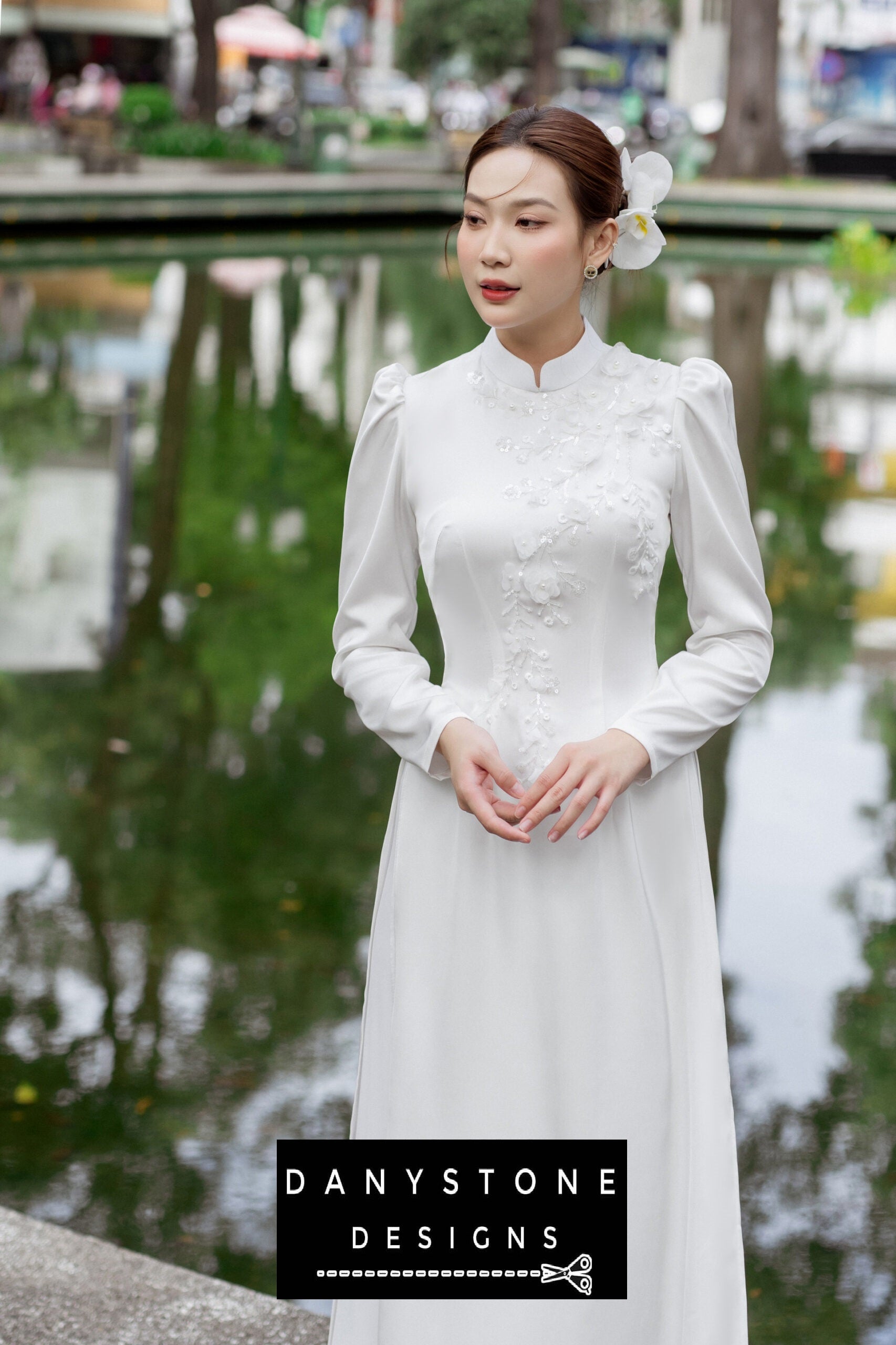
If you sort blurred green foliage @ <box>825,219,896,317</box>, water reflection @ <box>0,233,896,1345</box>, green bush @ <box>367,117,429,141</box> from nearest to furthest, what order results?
water reflection @ <box>0,233,896,1345</box> → blurred green foliage @ <box>825,219,896,317</box> → green bush @ <box>367,117,429,141</box>

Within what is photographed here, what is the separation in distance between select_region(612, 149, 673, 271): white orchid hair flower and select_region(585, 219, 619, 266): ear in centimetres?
3

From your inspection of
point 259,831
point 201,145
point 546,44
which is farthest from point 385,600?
point 546,44

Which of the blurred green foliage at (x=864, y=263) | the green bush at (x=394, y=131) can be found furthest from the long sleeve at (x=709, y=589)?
the green bush at (x=394, y=131)

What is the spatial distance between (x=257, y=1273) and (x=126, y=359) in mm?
11595

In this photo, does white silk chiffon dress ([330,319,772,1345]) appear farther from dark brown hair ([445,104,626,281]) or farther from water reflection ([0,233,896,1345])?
water reflection ([0,233,896,1345])

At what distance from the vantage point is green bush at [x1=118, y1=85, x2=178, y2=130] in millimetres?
32188

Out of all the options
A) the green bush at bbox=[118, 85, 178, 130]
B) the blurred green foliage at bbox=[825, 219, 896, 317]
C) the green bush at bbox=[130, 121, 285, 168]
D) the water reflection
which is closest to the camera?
the water reflection

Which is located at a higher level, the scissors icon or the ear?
the ear

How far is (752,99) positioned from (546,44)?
12232 millimetres

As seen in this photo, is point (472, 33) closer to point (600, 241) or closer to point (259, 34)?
point (259, 34)

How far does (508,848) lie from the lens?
86.4 inches

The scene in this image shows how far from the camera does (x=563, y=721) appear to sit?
219 centimetres

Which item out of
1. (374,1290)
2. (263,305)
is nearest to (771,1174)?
(374,1290)

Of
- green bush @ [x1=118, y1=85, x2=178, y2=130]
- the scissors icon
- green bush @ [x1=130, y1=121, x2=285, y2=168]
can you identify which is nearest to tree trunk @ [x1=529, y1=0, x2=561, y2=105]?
green bush @ [x1=118, y1=85, x2=178, y2=130]
